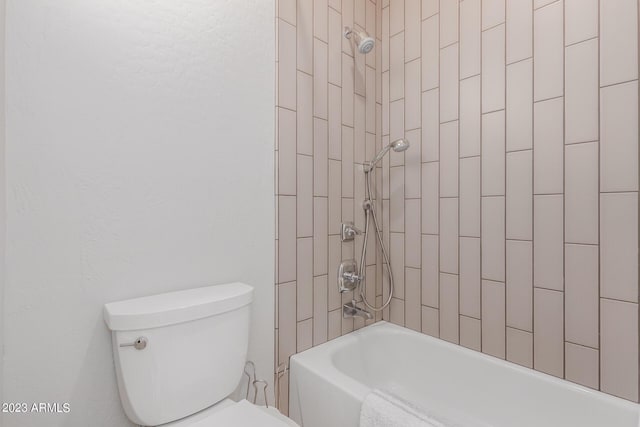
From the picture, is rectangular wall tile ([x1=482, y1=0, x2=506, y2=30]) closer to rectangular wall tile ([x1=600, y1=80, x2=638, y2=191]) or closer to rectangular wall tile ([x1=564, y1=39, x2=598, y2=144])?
rectangular wall tile ([x1=564, y1=39, x2=598, y2=144])

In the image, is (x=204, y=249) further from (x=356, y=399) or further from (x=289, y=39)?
(x=289, y=39)

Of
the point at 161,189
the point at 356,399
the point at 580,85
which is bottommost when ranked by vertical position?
the point at 356,399

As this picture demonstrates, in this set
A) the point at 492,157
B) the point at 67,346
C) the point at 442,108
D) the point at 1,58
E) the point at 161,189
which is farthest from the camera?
the point at 442,108

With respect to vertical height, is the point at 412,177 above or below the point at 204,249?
above

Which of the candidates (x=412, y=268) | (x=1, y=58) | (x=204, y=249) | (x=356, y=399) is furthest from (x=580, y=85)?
(x=1, y=58)

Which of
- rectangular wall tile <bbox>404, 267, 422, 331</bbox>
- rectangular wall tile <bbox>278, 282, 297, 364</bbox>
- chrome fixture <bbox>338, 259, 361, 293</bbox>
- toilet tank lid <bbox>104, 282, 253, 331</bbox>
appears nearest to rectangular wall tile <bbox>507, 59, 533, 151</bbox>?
rectangular wall tile <bbox>404, 267, 422, 331</bbox>

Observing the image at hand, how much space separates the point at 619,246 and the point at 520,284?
1.16 feet

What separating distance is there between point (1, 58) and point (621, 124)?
1.85 m

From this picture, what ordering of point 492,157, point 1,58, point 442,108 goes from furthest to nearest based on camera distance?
A: point 442,108 → point 492,157 → point 1,58

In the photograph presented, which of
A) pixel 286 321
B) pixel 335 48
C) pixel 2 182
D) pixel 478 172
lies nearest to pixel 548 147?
pixel 478 172

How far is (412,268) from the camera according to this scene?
1.71m

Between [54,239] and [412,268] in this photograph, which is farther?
[412,268]

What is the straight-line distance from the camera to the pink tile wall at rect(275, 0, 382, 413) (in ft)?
4.57

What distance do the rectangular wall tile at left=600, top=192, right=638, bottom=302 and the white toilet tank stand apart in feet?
4.19
